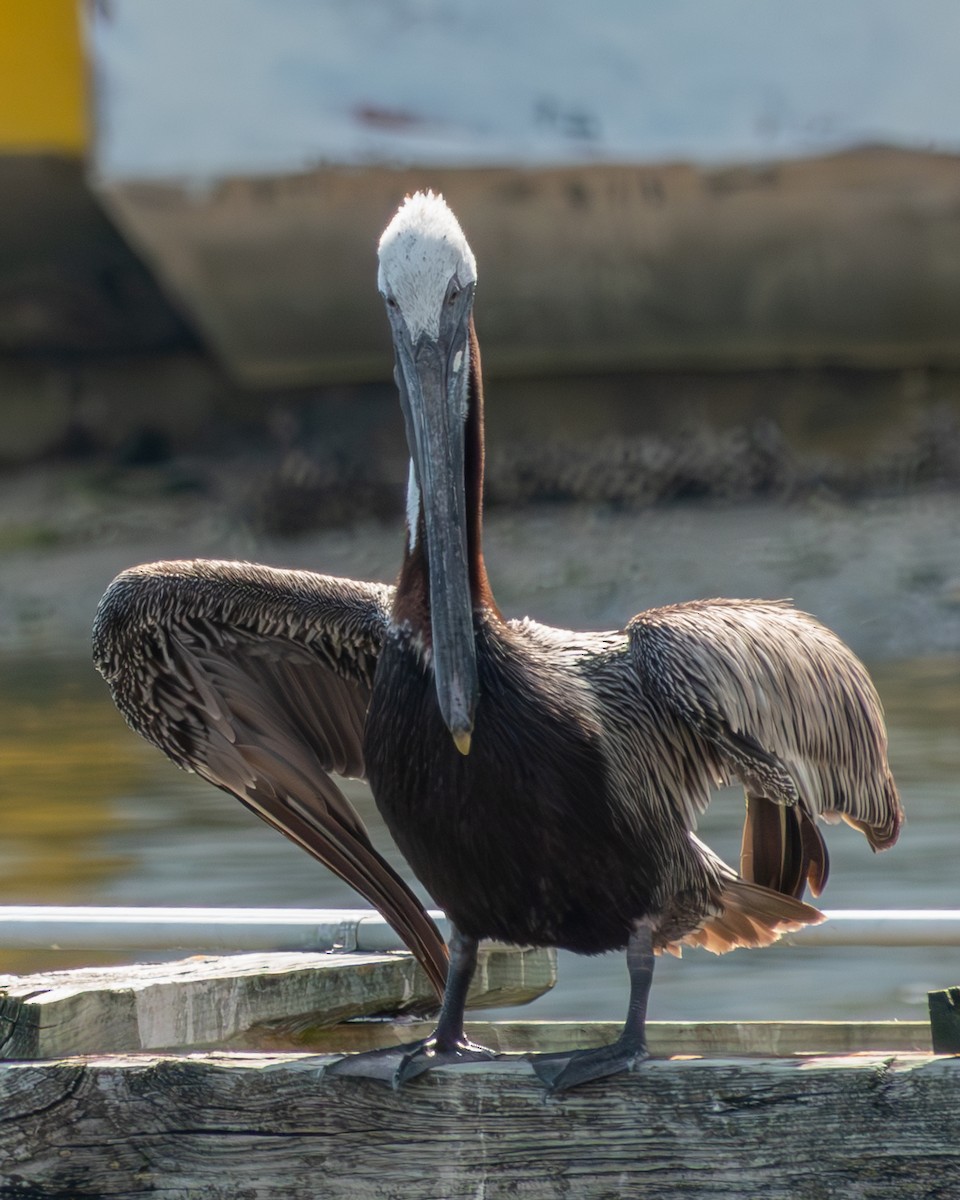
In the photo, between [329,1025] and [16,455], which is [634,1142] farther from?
[16,455]

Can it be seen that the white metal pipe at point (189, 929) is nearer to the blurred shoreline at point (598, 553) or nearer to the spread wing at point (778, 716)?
the spread wing at point (778, 716)

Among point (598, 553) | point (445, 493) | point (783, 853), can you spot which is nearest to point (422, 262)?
point (445, 493)

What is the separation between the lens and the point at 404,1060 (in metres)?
2.02

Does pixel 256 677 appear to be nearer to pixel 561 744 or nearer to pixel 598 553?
pixel 561 744

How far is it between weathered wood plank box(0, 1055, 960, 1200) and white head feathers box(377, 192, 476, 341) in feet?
2.90

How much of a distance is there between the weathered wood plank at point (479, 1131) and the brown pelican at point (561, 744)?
0.47ft

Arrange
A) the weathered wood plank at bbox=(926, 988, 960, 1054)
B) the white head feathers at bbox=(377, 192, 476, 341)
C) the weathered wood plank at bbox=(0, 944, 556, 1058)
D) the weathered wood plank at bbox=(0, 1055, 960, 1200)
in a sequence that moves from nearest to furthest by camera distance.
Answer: the weathered wood plank at bbox=(0, 1055, 960, 1200), the weathered wood plank at bbox=(926, 988, 960, 1054), the weathered wood plank at bbox=(0, 944, 556, 1058), the white head feathers at bbox=(377, 192, 476, 341)

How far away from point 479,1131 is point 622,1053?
340 mm

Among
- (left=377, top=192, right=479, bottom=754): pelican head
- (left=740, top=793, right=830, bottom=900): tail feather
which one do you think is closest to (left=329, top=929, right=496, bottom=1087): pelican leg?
(left=377, top=192, right=479, bottom=754): pelican head

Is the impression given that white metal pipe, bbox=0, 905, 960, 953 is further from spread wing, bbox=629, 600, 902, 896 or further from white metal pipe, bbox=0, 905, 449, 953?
spread wing, bbox=629, 600, 902, 896

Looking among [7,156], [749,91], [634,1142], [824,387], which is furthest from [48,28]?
[634,1142]

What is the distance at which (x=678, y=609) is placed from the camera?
2.39 metres

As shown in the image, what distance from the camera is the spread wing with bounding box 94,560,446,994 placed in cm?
275

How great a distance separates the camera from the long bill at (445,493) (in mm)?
2146
